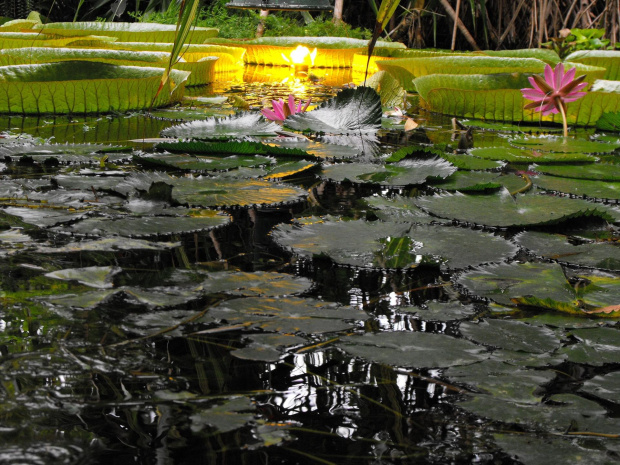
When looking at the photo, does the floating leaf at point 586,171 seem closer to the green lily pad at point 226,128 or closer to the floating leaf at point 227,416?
the green lily pad at point 226,128

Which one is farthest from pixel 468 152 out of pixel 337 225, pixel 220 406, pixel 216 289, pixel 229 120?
pixel 220 406

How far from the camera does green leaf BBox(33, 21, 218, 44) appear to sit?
4.73 meters

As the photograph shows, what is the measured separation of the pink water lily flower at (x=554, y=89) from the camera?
1965 mm

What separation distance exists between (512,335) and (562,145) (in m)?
1.52

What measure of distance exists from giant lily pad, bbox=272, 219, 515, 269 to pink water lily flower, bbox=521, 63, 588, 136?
93 cm

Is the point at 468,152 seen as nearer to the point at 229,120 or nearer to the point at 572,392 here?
the point at 229,120

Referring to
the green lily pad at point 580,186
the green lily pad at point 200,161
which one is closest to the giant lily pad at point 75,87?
the green lily pad at point 200,161

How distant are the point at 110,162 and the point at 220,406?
126 centimetres

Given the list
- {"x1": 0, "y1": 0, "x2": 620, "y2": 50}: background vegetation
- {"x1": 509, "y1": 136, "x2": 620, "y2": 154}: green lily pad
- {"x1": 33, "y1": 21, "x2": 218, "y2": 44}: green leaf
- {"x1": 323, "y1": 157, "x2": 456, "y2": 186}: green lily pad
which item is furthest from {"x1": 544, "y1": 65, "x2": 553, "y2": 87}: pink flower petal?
{"x1": 0, "y1": 0, "x2": 620, "y2": 50}: background vegetation

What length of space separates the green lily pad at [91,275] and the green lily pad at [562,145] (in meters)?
1.54

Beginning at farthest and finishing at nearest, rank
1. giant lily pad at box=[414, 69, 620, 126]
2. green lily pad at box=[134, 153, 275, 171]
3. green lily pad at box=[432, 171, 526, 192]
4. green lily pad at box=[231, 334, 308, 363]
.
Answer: giant lily pad at box=[414, 69, 620, 126] → green lily pad at box=[134, 153, 275, 171] → green lily pad at box=[432, 171, 526, 192] → green lily pad at box=[231, 334, 308, 363]

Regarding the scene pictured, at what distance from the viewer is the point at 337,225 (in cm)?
121

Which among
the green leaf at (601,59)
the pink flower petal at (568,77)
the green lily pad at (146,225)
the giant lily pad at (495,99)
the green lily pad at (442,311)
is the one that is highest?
the green leaf at (601,59)

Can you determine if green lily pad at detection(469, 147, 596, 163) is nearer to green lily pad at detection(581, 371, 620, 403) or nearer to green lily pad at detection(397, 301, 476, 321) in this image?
green lily pad at detection(397, 301, 476, 321)
